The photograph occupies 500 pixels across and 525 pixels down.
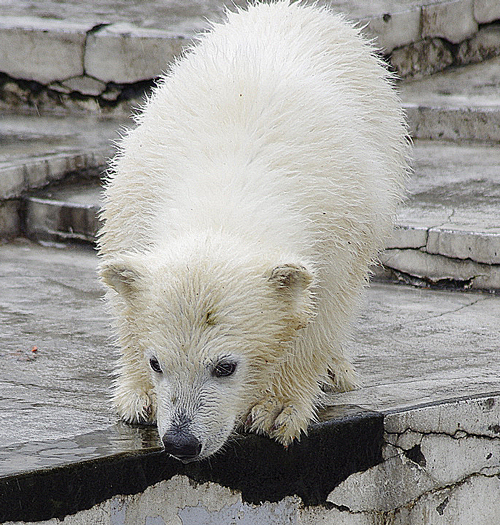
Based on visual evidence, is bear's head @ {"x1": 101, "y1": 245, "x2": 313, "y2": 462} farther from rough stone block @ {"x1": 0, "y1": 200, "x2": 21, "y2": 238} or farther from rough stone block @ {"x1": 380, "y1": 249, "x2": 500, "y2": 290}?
rough stone block @ {"x1": 0, "y1": 200, "x2": 21, "y2": 238}

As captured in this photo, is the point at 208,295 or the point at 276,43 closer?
the point at 208,295

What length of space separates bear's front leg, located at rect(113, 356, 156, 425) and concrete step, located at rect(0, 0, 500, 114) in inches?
200

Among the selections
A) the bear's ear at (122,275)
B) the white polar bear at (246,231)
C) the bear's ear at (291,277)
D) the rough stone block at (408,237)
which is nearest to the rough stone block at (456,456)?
the white polar bear at (246,231)

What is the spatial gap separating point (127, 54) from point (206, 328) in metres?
5.74

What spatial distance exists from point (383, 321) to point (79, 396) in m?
1.81

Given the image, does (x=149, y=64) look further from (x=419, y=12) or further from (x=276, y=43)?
(x=276, y=43)

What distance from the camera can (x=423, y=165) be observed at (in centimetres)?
723

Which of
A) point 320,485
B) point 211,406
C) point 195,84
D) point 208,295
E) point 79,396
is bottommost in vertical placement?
point 320,485

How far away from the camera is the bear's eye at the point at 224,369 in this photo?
282 centimetres

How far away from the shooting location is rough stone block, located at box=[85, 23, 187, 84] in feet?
26.3

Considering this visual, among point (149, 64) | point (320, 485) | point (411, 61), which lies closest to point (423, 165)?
point (411, 61)

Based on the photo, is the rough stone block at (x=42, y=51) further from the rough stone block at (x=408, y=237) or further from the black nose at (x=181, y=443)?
the black nose at (x=181, y=443)

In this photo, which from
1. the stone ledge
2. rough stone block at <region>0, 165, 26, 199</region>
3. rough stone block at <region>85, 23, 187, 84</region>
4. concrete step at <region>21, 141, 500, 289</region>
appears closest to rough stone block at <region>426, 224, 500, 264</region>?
concrete step at <region>21, 141, 500, 289</region>

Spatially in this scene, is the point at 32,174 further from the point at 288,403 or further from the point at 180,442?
the point at 180,442
